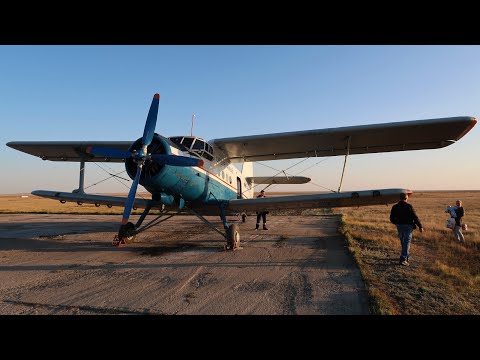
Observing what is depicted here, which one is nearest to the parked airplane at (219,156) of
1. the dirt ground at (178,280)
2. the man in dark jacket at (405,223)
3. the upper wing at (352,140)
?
the upper wing at (352,140)

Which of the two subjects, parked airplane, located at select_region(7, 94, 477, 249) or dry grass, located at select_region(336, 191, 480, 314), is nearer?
dry grass, located at select_region(336, 191, 480, 314)

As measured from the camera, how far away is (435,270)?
22.1 ft

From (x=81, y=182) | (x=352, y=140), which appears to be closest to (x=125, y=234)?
(x=81, y=182)

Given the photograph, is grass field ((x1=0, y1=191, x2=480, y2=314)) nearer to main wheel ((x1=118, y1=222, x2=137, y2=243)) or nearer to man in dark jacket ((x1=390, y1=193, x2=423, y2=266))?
man in dark jacket ((x1=390, y1=193, x2=423, y2=266))

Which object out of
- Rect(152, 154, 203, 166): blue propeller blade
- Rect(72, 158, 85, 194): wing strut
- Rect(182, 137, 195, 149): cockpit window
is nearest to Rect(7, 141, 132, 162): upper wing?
Rect(72, 158, 85, 194): wing strut

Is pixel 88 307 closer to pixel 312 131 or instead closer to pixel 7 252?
pixel 7 252

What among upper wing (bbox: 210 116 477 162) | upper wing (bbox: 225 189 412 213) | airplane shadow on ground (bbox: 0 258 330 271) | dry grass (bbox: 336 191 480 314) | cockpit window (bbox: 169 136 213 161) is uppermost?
upper wing (bbox: 210 116 477 162)

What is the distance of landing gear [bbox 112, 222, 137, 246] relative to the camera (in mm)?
8258

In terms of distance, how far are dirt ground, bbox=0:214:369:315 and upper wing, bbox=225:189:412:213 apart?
1.64 m

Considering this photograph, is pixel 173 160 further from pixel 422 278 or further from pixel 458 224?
pixel 458 224

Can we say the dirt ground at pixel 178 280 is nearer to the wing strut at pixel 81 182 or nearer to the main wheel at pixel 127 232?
the main wheel at pixel 127 232

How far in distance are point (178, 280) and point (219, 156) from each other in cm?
705

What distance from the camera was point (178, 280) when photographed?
5.82 metres
